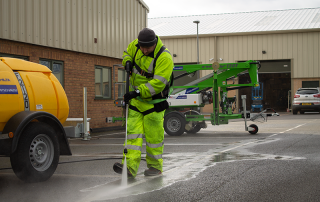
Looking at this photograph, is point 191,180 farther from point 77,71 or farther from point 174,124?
point 77,71

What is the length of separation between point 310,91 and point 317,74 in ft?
20.1

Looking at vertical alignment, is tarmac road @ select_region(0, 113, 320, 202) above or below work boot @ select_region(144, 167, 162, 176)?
below

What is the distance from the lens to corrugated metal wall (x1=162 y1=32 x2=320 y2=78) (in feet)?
108

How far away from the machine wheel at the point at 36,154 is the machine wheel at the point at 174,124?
780 centimetres

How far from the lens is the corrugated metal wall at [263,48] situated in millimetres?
32875

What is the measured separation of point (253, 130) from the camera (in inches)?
510

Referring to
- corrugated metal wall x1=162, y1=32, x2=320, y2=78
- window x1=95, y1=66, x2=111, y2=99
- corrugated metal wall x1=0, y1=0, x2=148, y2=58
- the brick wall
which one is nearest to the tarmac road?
the brick wall

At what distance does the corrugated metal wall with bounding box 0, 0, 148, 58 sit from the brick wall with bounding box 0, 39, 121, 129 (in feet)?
0.67

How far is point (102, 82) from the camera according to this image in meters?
16.4

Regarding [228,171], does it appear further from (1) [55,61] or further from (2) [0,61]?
(1) [55,61]

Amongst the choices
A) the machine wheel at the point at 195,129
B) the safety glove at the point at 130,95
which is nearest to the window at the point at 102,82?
the machine wheel at the point at 195,129

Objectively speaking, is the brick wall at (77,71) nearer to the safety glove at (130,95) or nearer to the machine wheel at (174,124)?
the machine wheel at (174,124)

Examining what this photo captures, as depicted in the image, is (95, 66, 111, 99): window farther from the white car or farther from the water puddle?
the white car

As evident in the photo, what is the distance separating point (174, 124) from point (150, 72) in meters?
7.99
